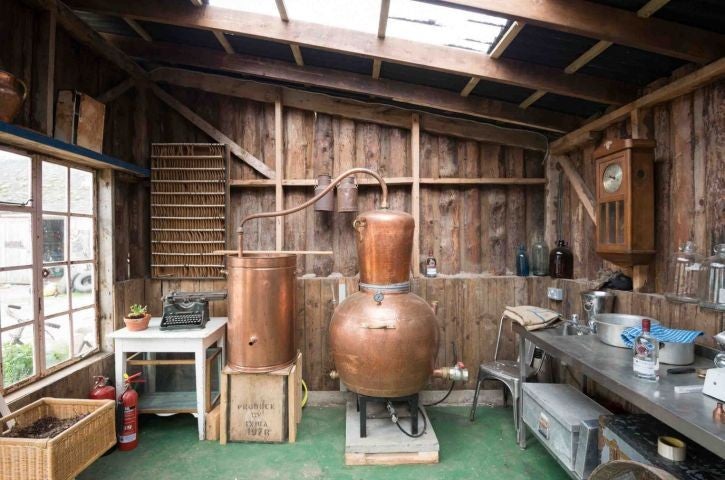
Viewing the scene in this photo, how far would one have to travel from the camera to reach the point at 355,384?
2.70 m

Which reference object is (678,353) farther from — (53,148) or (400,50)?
(53,148)

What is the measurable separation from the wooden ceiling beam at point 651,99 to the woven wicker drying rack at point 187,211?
3294 millimetres

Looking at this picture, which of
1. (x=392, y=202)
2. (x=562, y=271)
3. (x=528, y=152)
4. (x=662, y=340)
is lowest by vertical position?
(x=662, y=340)

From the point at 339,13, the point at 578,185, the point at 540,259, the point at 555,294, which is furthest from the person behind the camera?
the point at 540,259

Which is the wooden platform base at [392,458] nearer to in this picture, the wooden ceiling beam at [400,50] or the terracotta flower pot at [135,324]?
the terracotta flower pot at [135,324]

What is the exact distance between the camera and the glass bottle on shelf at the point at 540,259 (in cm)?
376

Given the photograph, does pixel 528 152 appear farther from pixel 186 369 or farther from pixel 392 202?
pixel 186 369

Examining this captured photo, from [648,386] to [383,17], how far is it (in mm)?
2585

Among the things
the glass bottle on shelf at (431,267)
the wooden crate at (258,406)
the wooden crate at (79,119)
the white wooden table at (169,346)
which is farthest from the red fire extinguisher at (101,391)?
the glass bottle on shelf at (431,267)

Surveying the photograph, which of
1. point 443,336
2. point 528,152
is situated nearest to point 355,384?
point 443,336

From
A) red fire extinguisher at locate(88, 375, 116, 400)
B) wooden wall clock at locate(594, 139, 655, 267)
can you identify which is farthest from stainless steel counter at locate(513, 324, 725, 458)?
red fire extinguisher at locate(88, 375, 116, 400)

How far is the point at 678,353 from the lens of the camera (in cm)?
204

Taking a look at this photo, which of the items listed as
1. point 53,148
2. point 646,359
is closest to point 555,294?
point 646,359

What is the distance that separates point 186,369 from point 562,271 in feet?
12.4
